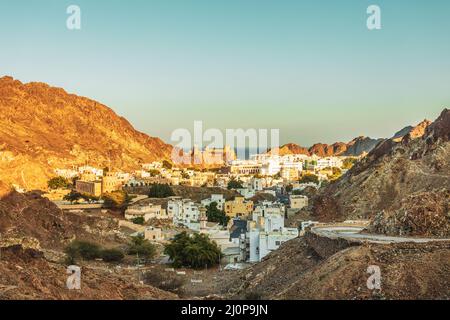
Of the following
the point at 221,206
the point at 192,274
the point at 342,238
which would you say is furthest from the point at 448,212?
the point at 221,206

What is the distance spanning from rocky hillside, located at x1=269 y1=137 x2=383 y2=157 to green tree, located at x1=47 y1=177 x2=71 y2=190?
280ft

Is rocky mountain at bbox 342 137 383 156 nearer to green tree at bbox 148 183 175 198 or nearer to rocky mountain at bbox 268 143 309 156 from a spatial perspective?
rocky mountain at bbox 268 143 309 156

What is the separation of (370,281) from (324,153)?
16611 centimetres

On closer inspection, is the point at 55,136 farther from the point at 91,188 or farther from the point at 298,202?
the point at 298,202

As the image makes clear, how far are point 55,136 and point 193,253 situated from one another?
7770cm

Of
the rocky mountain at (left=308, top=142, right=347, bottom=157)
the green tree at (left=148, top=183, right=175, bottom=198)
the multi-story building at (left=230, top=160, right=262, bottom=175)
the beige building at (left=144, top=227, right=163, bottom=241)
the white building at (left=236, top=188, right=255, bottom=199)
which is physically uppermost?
the rocky mountain at (left=308, top=142, right=347, bottom=157)

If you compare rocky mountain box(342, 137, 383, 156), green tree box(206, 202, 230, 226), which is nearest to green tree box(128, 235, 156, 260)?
green tree box(206, 202, 230, 226)

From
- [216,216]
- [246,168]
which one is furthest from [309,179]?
[216,216]

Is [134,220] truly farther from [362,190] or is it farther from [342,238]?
[342,238]

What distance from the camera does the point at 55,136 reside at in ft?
330

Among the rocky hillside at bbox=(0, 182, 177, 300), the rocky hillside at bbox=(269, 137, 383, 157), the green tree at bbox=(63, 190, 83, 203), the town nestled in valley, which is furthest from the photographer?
the rocky hillside at bbox=(269, 137, 383, 157)

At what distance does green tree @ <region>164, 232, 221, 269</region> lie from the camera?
2869cm

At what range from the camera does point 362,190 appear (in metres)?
39.8
